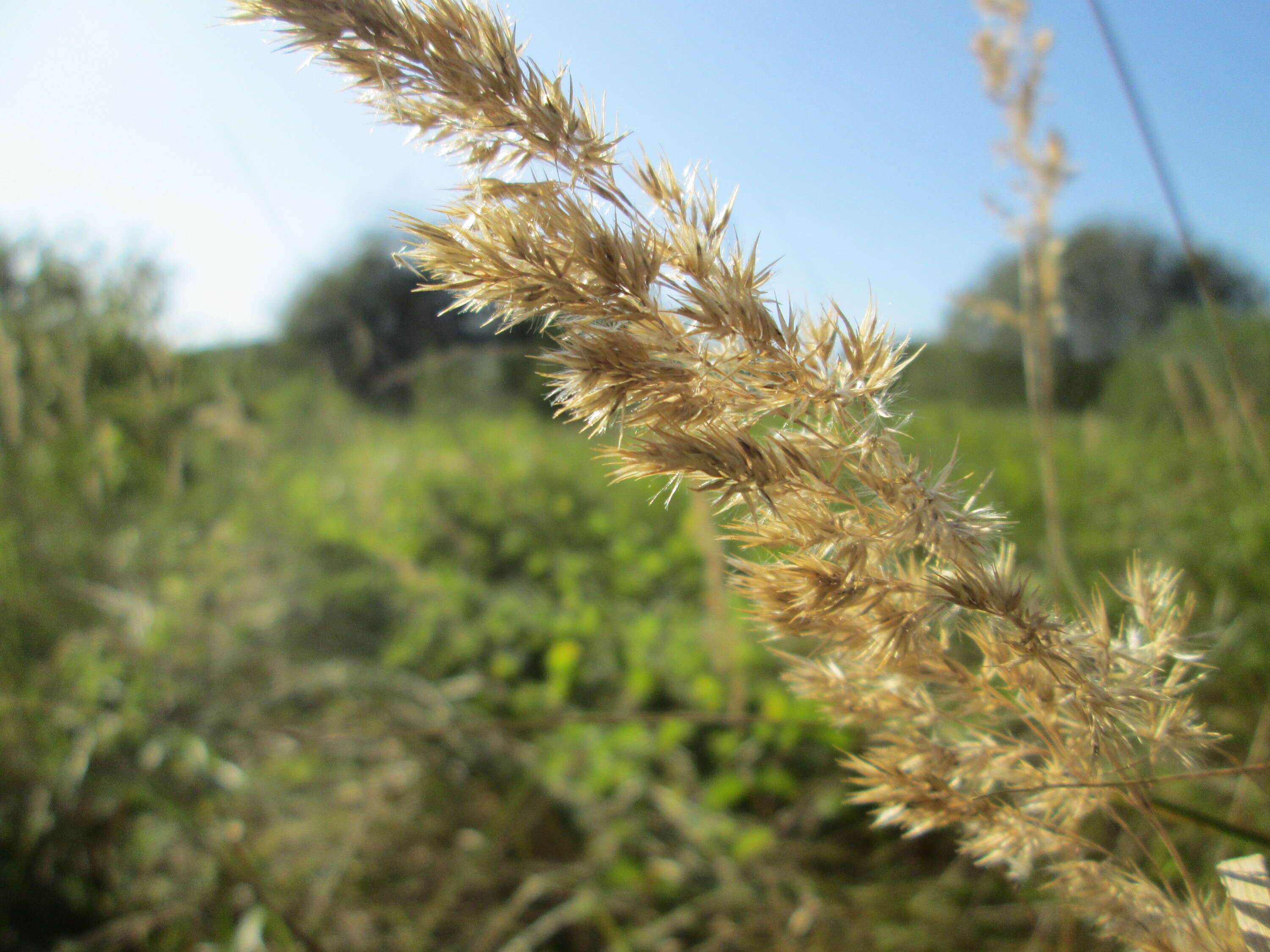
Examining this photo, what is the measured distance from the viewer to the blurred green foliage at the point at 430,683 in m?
1.35

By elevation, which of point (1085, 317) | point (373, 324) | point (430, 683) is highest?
point (1085, 317)

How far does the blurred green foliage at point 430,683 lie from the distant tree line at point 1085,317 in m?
0.15

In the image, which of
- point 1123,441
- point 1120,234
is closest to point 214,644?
point 1120,234

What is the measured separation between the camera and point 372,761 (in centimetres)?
181

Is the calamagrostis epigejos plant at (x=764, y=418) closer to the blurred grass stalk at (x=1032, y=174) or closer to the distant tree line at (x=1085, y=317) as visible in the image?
the blurred grass stalk at (x=1032, y=174)

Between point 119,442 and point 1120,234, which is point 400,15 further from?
point 119,442

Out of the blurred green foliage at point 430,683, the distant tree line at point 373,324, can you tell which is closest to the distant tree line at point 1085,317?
the blurred green foliage at point 430,683

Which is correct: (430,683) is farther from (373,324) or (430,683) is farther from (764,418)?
(764,418)

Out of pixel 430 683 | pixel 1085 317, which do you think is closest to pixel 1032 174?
pixel 1085 317

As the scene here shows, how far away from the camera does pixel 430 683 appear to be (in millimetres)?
2012

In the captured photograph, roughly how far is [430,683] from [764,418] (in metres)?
1.76

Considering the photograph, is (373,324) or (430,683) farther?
(373,324)

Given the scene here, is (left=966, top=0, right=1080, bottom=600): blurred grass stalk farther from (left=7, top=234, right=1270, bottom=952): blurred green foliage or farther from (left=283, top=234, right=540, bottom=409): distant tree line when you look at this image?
(left=283, top=234, right=540, bottom=409): distant tree line

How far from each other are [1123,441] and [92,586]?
328 centimetres
